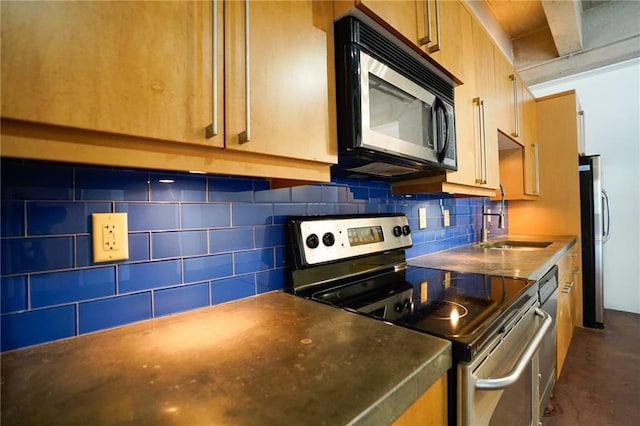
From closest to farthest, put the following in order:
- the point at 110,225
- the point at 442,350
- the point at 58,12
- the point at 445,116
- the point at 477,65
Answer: the point at 58,12
the point at 442,350
the point at 110,225
the point at 445,116
the point at 477,65

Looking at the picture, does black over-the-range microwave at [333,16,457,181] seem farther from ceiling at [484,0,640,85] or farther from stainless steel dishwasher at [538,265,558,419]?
ceiling at [484,0,640,85]

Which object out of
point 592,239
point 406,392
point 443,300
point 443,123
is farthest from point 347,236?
point 592,239

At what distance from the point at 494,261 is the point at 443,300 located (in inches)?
32.6

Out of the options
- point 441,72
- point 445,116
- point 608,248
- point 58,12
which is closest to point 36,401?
point 58,12

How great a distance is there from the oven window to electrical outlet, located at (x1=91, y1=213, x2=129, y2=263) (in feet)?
2.35

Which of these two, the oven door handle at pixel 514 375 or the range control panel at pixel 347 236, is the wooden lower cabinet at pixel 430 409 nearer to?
the oven door handle at pixel 514 375

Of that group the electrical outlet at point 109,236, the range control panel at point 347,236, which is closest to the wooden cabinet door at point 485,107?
the range control panel at point 347,236

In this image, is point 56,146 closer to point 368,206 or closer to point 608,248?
point 368,206

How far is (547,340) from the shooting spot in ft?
4.50

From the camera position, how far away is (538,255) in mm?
1666

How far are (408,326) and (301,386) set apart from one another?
343 mm

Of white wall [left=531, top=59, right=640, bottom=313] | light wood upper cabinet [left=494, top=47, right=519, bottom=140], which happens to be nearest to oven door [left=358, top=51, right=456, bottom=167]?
light wood upper cabinet [left=494, top=47, right=519, bottom=140]

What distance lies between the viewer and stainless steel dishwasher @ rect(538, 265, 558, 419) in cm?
131

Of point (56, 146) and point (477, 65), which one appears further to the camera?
point (477, 65)
